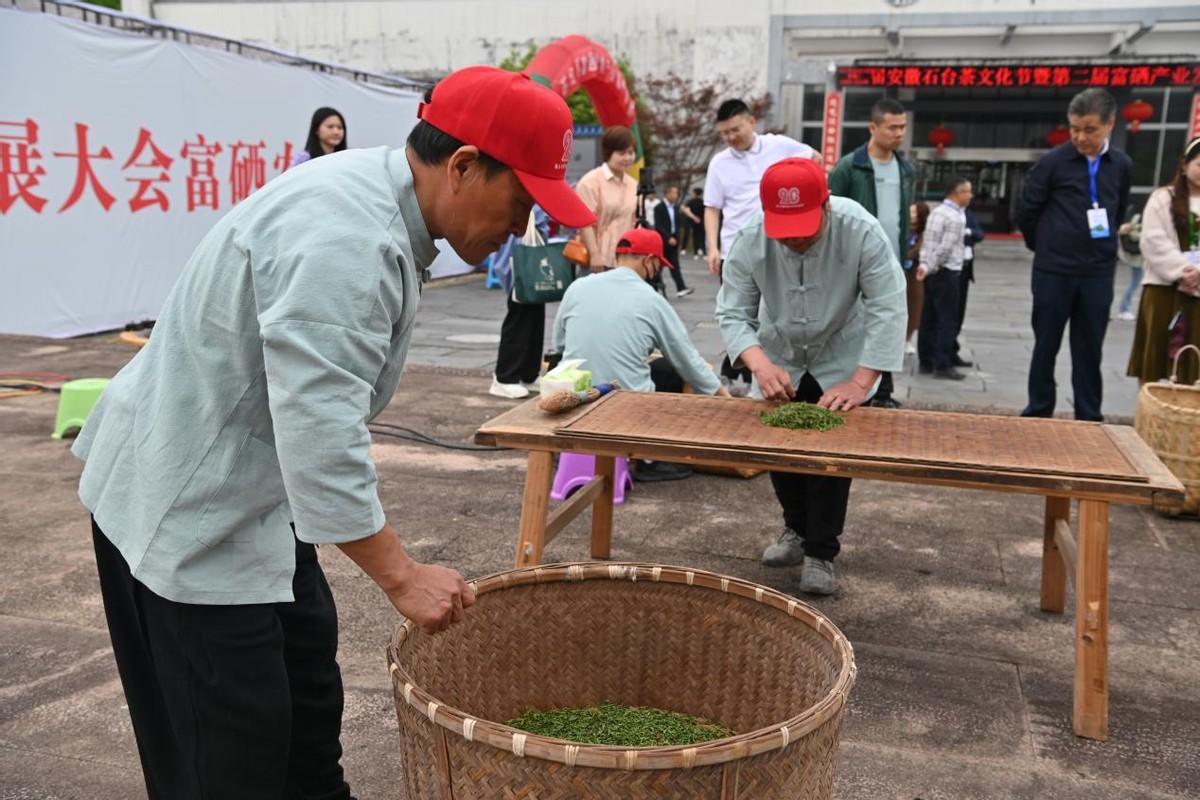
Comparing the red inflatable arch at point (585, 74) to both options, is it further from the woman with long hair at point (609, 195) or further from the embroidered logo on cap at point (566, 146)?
the embroidered logo on cap at point (566, 146)

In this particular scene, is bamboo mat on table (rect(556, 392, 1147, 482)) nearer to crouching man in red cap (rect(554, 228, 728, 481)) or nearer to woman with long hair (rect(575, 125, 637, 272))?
crouching man in red cap (rect(554, 228, 728, 481))

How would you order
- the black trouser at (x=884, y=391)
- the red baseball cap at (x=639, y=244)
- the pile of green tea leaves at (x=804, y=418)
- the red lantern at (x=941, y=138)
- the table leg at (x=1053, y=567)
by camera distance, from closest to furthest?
the pile of green tea leaves at (x=804, y=418), the table leg at (x=1053, y=567), the red baseball cap at (x=639, y=244), the black trouser at (x=884, y=391), the red lantern at (x=941, y=138)

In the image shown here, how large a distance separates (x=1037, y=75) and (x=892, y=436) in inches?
795

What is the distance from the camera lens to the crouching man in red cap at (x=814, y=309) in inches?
130

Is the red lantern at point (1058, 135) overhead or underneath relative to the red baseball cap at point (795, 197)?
overhead

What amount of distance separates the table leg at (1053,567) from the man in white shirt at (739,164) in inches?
104

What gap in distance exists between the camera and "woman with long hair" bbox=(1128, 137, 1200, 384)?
5.00 m

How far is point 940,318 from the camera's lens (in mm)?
7875

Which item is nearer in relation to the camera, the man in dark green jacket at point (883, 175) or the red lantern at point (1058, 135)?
the man in dark green jacket at point (883, 175)

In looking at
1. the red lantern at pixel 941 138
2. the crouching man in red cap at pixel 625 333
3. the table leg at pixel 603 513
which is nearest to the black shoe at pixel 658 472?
the crouching man in red cap at pixel 625 333

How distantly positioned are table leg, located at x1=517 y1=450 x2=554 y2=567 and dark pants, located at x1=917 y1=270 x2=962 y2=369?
5.36 meters

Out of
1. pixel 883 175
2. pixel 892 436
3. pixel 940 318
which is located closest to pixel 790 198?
pixel 892 436

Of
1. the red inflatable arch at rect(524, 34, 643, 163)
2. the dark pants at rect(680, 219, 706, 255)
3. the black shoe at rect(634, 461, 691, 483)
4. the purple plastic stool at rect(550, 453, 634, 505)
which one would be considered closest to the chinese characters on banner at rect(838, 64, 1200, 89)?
the dark pants at rect(680, 219, 706, 255)

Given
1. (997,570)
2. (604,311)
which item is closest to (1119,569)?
(997,570)
